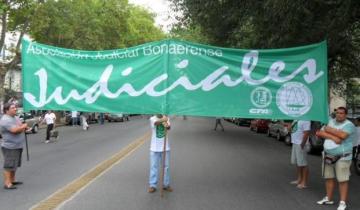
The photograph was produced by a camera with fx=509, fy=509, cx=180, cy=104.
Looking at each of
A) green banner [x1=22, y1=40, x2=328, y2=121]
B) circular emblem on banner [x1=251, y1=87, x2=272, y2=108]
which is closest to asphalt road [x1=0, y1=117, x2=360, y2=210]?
green banner [x1=22, y1=40, x2=328, y2=121]

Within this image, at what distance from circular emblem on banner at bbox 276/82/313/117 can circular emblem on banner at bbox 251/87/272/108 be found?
0.20 metres

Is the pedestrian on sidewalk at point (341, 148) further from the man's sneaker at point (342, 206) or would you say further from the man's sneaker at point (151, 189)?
the man's sneaker at point (151, 189)

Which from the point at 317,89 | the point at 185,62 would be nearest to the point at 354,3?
the point at 317,89

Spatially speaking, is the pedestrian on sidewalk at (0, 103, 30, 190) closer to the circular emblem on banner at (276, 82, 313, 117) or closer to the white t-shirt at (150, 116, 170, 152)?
the white t-shirt at (150, 116, 170, 152)

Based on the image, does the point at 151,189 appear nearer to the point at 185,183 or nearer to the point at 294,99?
the point at 185,183

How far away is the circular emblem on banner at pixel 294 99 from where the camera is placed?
364 inches

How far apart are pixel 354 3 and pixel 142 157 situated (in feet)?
26.6

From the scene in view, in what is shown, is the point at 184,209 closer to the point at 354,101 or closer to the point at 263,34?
the point at 263,34

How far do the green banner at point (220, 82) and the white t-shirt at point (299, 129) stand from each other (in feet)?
3.53

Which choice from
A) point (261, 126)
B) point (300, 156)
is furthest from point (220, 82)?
point (261, 126)

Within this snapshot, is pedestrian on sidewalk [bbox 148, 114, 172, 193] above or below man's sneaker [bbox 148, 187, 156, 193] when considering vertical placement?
above

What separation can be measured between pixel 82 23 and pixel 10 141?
32872 mm

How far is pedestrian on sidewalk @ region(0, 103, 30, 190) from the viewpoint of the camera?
9.98m

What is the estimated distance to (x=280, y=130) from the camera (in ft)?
82.1
